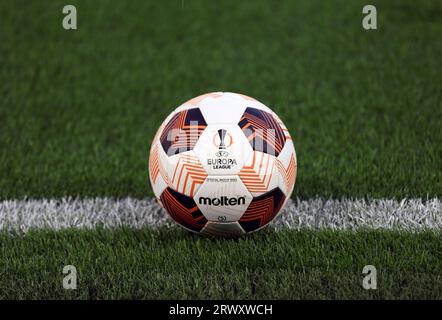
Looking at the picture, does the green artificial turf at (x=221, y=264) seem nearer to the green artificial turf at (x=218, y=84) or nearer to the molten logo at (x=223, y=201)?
the molten logo at (x=223, y=201)

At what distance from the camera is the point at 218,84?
7.00m

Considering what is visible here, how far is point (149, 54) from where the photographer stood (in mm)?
7758

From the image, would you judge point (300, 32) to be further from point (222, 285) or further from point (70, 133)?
point (222, 285)

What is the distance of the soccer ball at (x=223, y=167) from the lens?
12.4 ft

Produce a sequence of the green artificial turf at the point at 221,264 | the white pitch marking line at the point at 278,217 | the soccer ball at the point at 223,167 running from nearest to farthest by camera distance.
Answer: the green artificial turf at the point at 221,264 → the soccer ball at the point at 223,167 → the white pitch marking line at the point at 278,217

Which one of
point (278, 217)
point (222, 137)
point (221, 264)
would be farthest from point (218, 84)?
point (221, 264)

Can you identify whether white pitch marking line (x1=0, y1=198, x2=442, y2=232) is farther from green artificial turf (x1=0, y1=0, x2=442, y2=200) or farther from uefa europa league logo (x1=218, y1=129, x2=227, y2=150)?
uefa europa league logo (x1=218, y1=129, x2=227, y2=150)

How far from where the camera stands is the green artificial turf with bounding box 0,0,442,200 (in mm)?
5164

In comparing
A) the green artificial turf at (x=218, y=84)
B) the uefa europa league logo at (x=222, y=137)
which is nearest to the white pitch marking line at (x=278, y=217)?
the green artificial turf at (x=218, y=84)

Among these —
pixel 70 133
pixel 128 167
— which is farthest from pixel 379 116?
pixel 70 133

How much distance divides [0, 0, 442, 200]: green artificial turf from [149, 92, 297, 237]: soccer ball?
3.03 feet

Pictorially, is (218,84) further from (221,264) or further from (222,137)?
(221,264)

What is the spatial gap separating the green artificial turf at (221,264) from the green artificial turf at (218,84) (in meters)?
0.81

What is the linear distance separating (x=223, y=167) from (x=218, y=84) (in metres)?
3.34
